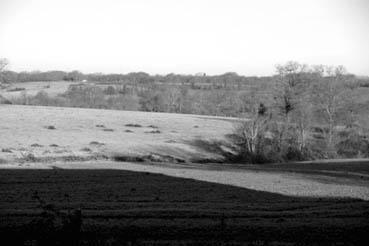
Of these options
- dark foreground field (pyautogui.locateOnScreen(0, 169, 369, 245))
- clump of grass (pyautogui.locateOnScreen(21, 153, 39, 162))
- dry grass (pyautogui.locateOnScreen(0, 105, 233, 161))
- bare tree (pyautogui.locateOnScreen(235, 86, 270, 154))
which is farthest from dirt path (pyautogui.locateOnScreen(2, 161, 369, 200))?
bare tree (pyautogui.locateOnScreen(235, 86, 270, 154))

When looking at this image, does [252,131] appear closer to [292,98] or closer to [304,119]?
[304,119]

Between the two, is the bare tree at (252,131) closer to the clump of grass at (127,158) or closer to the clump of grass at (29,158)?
the clump of grass at (127,158)

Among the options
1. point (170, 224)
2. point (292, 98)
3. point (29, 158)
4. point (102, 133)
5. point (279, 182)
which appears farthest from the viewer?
point (292, 98)

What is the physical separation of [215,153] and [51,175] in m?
36.3

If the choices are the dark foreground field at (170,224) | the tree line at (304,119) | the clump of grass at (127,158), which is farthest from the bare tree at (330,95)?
the dark foreground field at (170,224)

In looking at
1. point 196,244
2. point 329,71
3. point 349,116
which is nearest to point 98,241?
point 196,244

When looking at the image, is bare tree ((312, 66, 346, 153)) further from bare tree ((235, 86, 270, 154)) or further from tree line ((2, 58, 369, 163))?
bare tree ((235, 86, 270, 154))

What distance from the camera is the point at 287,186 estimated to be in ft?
124

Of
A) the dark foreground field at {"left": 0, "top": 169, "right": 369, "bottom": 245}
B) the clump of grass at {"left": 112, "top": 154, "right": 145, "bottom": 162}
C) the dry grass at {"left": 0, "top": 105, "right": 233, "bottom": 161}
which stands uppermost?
the dark foreground field at {"left": 0, "top": 169, "right": 369, "bottom": 245}

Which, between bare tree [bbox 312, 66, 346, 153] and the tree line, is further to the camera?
bare tree [bbox 312, 66, 346, 153]

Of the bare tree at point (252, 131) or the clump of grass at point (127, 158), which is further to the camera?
the bare tree at point (252, 131)

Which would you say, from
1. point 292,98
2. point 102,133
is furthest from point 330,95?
point 102,133

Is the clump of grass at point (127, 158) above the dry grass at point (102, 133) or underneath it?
underneath

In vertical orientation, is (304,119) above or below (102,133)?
above
